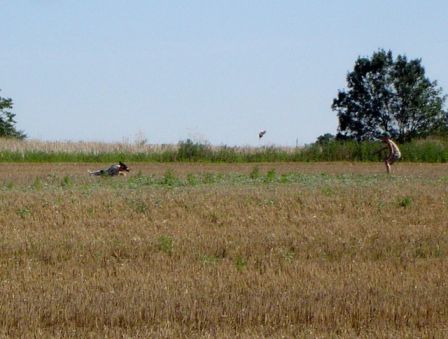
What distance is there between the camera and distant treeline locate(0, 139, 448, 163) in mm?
49156

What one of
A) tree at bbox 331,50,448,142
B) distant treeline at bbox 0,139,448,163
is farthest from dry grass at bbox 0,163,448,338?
tree at bbox 331,50,448,142

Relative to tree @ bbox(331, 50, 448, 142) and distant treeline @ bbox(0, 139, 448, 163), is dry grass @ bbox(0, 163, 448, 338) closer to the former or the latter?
distant treeline @ bbox(0, 139, 448, 163)

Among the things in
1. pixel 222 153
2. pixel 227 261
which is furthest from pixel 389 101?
pixel 227 261

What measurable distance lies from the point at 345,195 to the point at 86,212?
5.68 metres

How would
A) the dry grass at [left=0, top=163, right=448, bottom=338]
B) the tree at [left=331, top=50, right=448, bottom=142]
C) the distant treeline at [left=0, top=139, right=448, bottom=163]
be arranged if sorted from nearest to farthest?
1. the dry grass at [left=0, top=163, right=448, bottom=338]
2. the distant treeline at [left=0, top=139, right=448, bottom=163]
3. the tree at [left=331, top=50, right=448, bottom=142]

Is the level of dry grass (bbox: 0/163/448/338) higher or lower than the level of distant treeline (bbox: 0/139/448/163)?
lower

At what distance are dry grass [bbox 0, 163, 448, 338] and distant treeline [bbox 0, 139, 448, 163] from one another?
2522 centimetres

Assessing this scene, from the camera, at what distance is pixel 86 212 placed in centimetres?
1808

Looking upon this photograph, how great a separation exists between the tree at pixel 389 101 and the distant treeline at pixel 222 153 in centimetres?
1844

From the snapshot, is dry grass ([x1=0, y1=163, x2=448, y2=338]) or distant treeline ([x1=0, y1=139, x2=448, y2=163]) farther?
distant treeline ([x1=0, y1=139, x2=448, y2=163])

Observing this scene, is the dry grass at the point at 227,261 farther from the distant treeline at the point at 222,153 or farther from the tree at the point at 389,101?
the tree at the point at 389,101

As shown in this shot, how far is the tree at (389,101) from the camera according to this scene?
71875mm

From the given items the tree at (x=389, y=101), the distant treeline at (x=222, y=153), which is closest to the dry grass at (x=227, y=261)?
the distant treeline at (x=222, y=153)

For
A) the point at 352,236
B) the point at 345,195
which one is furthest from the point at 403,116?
the point at 352,236
